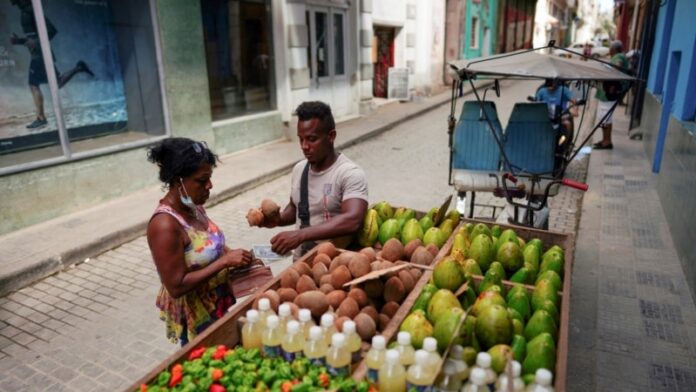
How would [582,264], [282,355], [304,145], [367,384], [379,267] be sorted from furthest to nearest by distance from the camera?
[582,264] → [304,145] → [379,267] → [282,355] → [367,384]

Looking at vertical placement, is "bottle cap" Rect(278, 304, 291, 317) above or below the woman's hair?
below

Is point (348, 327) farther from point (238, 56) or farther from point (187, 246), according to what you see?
point (238, 56)

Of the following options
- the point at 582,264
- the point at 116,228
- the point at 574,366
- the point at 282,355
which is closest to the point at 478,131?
the point at 582,264

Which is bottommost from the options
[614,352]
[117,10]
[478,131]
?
[614,352]

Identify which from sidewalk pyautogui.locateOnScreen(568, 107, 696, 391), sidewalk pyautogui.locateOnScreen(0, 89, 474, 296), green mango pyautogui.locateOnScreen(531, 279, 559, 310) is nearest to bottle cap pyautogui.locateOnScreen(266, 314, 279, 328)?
green mango pyautogui.locateOnScreen(531, 279, 559, 310)

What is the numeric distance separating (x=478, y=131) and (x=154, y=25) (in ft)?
17.8

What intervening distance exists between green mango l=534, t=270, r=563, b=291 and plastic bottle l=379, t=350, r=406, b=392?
106cm

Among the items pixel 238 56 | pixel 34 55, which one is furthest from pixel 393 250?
pixel 238 56

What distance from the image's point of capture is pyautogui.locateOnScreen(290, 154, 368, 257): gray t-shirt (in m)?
2.86

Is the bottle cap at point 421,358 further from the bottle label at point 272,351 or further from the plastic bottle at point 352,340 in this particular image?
the bottle label at point 272,351

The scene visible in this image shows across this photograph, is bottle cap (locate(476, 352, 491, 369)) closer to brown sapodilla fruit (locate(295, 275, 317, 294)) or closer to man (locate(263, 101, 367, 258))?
brown sapodilla fruit (locate(295, 275, 317, 294))

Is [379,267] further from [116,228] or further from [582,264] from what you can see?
[116,228]

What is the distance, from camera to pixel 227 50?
9711 millimetres

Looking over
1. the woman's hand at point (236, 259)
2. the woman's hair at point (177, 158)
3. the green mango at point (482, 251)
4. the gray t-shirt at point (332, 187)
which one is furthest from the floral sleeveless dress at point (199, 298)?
the green mango at point (482, 251)
